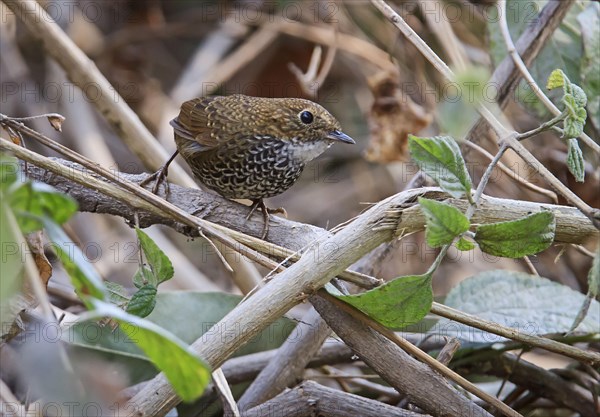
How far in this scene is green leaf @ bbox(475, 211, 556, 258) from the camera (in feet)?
5.57

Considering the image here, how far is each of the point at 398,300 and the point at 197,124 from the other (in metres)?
1.33

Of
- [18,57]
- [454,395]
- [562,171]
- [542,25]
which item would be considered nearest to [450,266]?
[562,171]

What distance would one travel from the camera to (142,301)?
1.82m

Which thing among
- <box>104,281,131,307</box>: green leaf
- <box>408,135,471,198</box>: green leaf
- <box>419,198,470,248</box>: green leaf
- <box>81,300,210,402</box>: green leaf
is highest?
<box>408,135,471,198</box>: green leaf

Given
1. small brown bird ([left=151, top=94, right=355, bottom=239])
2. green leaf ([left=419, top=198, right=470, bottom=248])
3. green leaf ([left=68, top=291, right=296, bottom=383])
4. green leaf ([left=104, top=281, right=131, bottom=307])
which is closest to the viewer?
green leaf ([left=419, top=198, right=470, bottom=248])

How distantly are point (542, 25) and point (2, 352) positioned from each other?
7.27 feet

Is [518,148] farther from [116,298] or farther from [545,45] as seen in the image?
[545,45]

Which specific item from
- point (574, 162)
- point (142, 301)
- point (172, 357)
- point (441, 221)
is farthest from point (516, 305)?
point (172, 357)

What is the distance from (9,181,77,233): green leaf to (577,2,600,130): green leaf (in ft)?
7.18

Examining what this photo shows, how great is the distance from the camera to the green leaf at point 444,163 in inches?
67.6

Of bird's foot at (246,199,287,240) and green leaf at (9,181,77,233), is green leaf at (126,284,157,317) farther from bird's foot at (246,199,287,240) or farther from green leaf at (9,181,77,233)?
green leaf at (9,181,77,233)

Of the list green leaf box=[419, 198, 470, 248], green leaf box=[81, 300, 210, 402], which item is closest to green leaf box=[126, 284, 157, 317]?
green leaf box=[81, 300, 210, 402]

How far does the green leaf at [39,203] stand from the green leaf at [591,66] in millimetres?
2188

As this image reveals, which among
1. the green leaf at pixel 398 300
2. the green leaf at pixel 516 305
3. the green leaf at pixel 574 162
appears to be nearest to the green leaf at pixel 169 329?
the green leaf at pixel 516 305
